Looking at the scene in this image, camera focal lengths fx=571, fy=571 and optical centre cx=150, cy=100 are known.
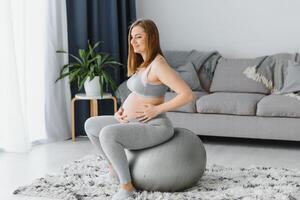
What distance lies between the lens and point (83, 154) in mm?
4840

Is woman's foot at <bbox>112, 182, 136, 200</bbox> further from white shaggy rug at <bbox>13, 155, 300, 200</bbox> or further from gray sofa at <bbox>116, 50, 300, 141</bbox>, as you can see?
gray sofa at <bbox>116, 50, 300, 141</bbox>

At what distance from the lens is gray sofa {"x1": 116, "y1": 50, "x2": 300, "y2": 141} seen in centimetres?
483

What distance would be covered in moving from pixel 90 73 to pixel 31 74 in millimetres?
555

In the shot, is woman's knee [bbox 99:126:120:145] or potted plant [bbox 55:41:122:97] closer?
woman's knee [bbox 99:126:120:145]

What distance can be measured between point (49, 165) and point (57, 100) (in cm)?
118

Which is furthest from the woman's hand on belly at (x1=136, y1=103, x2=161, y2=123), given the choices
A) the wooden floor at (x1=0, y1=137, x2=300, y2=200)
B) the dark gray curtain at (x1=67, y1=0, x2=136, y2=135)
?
the dark gray curtain at (x1=67, y1=0, x2=136, y2=135)

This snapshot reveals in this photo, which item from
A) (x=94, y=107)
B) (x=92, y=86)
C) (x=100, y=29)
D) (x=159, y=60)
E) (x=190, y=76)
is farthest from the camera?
(x=100, y=29)

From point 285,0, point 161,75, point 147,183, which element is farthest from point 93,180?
point 285,0

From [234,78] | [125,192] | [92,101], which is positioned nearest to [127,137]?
[125,192]

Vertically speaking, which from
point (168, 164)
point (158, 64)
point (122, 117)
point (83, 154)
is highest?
point (158, 64)

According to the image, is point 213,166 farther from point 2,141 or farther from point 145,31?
A: point 2,141

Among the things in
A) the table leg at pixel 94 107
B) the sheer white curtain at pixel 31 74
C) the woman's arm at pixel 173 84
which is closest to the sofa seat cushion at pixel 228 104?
the table leg at pixel 94 107

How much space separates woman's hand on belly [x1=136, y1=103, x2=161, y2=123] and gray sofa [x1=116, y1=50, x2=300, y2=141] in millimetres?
1550

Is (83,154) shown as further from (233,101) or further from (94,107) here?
(233,101)
